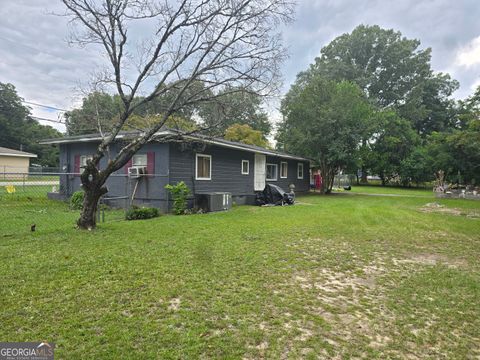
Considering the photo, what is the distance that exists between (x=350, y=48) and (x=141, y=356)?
41.3m

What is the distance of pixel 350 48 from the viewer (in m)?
37.2

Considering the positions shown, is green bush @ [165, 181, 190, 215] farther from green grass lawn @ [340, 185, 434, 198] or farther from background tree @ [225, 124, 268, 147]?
green grass lawn @ [340, 185, 434, 198]

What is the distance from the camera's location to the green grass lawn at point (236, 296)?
2.39 m

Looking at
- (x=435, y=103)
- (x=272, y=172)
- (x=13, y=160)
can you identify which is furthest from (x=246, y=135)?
(x=435, y=103)

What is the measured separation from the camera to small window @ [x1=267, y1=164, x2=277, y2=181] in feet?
58.3

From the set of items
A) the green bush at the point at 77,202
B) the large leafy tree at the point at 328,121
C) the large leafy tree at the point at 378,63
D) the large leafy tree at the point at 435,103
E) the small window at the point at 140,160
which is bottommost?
the green bush at the point at 77,202

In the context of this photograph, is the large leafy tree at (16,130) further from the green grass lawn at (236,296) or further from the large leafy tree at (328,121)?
the green grass lawn at (236,296)

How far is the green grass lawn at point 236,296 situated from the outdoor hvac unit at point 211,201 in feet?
14.9

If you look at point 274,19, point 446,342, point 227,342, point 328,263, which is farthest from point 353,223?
point 227,342

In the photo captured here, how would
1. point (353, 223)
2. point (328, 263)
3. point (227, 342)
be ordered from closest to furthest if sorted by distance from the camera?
point (227, 342) → point (328, 263) → point (353, 223)

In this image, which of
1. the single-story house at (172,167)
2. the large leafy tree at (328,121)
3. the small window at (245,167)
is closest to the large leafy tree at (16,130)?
the single-story house at (172,167)

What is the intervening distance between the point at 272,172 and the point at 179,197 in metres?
8.92

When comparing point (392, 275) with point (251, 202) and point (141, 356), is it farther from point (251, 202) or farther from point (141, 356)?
point (251, 202)

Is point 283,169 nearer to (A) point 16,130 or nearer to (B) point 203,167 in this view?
(B) point 203,167
